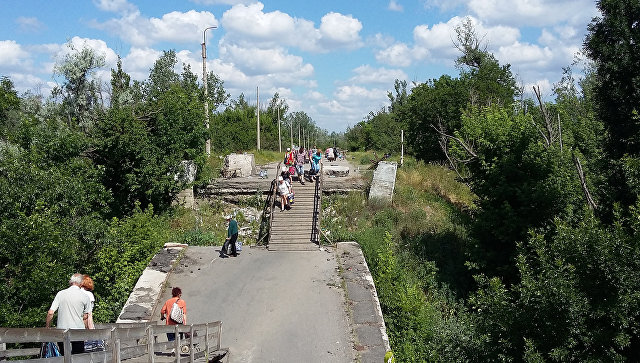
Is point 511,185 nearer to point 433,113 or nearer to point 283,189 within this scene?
point 283,189

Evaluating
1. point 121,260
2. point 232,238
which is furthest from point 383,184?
point 121,260

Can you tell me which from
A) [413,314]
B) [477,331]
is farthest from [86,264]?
[477,331]

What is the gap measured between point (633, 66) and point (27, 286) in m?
15.0

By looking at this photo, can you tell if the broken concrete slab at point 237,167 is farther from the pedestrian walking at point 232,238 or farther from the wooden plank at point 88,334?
the wooden plank at point 88,334

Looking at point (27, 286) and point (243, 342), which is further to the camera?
point (27, 286)

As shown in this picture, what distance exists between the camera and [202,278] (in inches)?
544

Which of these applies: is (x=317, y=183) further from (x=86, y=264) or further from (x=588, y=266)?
(x=588, y=266)

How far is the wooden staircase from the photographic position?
16.8m

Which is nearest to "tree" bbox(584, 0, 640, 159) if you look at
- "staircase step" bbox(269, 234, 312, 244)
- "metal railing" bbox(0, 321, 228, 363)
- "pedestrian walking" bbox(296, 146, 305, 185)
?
"staircase step" bbox(269, 234, 312, 244)

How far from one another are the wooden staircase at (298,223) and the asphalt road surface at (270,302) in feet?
2.05

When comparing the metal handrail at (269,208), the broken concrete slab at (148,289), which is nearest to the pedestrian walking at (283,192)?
the metal handrail at (269,208)

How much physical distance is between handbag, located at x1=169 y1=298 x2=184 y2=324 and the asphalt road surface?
52.9 inches

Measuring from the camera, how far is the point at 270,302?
490 inches

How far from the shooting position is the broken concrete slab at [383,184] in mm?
20625
